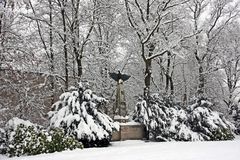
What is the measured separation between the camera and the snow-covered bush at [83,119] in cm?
1241

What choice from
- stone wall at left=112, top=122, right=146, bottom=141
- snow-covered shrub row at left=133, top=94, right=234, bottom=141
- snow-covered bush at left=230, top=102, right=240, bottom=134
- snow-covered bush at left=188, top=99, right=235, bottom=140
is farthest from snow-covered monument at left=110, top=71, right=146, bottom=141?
snow-covered bush at left=230, top=102, right=240, bottom=134

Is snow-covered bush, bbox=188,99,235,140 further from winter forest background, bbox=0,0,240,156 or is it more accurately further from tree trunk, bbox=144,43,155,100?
tree trunk, bbox=144,43,155,100

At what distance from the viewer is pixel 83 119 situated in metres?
12.7

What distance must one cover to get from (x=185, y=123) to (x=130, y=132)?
269 centimetres

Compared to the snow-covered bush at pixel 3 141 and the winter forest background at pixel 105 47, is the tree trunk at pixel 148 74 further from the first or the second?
the snow-covered bush at pixel 3 141

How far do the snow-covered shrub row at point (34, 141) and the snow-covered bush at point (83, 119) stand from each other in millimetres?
932

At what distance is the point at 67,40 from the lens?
65.0 ft

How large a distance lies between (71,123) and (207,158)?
5.84 m

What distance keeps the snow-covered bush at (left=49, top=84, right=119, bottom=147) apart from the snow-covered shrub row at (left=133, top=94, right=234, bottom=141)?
3068mm

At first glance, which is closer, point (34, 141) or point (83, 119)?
point (34, 141)

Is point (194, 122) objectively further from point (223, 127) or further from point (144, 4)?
point (144, 4)

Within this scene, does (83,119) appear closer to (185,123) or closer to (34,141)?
(34,141)

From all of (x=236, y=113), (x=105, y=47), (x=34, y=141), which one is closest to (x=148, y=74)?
(x=105, y=47)

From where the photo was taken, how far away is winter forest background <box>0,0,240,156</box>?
13656mm
